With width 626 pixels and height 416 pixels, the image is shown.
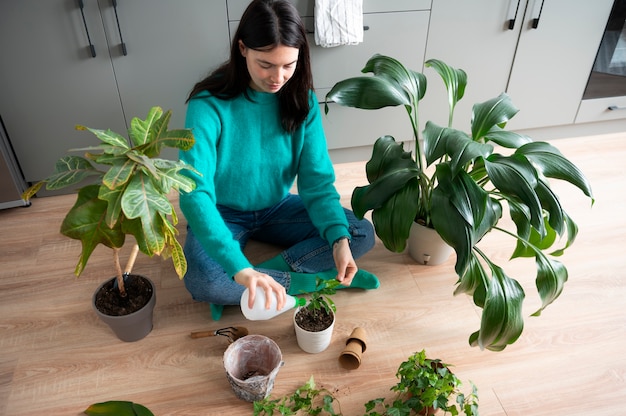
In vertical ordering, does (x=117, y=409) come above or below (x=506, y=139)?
below

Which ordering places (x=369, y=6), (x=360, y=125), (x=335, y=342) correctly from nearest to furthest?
(x=335, y=342) < (x=369, y=6) < (x=360, y=125)

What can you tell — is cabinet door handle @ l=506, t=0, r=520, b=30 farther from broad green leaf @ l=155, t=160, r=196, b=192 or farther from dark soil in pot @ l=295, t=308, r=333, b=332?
broad green leaf @ l=155, t=160, r=196, b=192

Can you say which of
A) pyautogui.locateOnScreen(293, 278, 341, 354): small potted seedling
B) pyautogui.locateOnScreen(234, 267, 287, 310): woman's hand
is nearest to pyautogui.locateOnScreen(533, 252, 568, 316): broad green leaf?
pyautogui.locateOnScreen(293, 278, 341, 354): small potted seedling

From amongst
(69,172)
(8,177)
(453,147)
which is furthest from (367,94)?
(8,177)

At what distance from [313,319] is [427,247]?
53 cm

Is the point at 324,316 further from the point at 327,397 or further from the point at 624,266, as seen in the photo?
the point at 624,266

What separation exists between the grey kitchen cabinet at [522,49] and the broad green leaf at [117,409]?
5.59ft

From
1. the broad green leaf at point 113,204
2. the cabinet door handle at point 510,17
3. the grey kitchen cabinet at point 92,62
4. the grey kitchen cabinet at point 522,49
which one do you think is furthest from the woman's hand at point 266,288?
the cabinet door handle at point 510,17

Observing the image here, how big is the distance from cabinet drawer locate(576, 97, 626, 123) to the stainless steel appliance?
261 cm

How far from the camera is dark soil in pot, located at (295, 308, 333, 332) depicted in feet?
4.27

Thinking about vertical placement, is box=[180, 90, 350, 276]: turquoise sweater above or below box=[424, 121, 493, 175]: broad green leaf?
below

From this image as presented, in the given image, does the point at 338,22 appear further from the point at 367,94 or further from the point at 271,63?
the point at 271,63

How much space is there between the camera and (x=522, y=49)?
83.0 inches

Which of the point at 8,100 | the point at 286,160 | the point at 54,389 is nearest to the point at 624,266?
the point at 286,160
